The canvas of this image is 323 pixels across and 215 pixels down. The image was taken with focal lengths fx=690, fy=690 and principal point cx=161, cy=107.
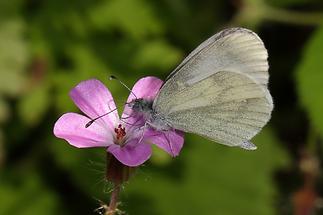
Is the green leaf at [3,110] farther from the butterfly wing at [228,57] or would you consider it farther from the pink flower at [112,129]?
the butterfly wing at [228,57]

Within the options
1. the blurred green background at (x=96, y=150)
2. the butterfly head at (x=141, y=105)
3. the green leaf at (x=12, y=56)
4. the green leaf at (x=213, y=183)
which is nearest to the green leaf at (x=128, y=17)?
the blurred green background at (x=96, y=150)

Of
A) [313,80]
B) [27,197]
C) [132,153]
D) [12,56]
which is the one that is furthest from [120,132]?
[27,197]

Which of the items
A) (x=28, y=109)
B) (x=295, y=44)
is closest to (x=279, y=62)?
(x=295, y=44)

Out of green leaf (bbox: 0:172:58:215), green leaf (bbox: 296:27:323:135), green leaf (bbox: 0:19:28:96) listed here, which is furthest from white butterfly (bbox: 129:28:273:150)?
green leaf (bbox: 0:172:58:215)

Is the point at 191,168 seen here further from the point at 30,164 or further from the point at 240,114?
the point at 240,114

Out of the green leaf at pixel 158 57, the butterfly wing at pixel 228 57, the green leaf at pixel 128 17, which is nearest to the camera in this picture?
the butterfly wing at pixel 228 57

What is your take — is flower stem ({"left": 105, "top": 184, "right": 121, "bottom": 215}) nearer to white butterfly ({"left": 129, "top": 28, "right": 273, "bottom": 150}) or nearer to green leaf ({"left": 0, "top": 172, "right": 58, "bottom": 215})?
white butterfly ({"left": 129, "top": 28, "right": 273, "bottom": 150})
